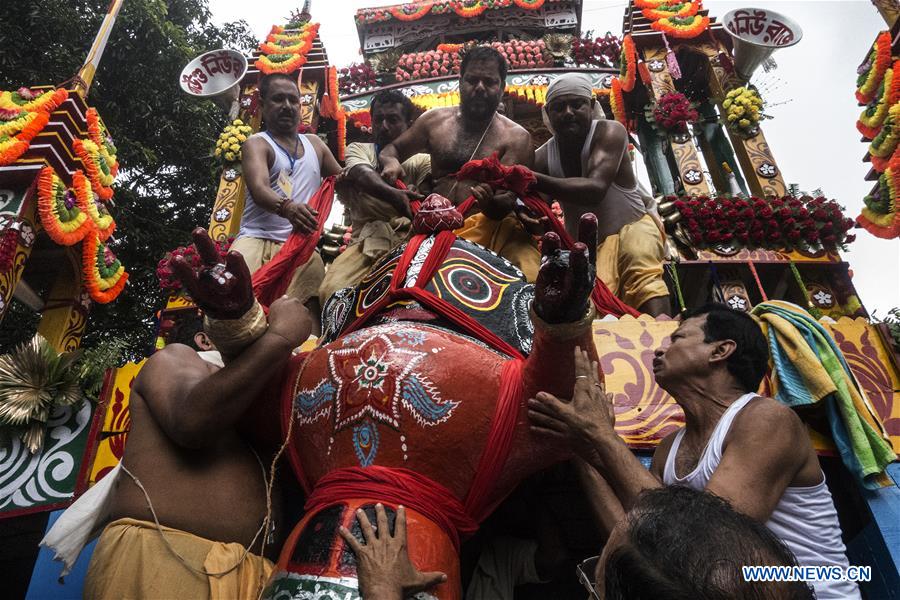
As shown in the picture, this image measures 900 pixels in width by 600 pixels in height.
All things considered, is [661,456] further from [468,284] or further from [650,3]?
[650,3]

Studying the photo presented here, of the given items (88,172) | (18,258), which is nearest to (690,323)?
(18,258)

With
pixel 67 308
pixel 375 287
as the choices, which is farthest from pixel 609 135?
pixel 67 308

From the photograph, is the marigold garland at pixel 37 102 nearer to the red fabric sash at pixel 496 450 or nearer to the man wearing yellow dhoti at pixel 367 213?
the man wearing yellow dhoti at pixel 367 213

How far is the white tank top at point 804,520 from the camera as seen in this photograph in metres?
2.18

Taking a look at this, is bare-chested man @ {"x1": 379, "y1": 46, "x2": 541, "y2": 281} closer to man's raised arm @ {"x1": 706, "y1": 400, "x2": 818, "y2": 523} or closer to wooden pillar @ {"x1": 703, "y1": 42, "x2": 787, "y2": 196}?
man's raised arm @ {"x1": 706, "y1": 400, "x2": 818, "y2": 523}

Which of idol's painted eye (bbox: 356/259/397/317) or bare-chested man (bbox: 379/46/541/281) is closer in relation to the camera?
idol's painted eye (bbox: 356/259/397/317)

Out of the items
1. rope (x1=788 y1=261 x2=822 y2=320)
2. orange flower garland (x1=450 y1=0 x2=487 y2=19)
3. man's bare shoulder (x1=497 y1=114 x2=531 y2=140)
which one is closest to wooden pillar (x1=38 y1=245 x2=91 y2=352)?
man's bare shoulder (x1=497 y1=114 x2=531 y2=140)

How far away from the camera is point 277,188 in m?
4.93

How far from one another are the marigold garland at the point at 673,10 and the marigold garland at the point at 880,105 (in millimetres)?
3381

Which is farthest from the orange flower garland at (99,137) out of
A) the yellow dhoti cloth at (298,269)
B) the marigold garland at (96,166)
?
the yellow dhoti cloth at (298,269)

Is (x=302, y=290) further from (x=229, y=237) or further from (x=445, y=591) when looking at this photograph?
(x=445, y=591)

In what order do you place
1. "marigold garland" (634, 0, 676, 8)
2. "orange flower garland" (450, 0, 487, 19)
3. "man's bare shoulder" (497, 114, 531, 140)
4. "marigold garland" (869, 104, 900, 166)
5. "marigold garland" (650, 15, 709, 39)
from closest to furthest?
1. "man's bare shoulder" (497, 114, 531, 140)
2. "marigold garland" (869, 104, 900, 166)
3. "marigold garland" (650, 15, 709, 39)
4. "marigold garland" (634, 0, 676, 8)
5. "orange flower garland" (450, 0, 487, 19)

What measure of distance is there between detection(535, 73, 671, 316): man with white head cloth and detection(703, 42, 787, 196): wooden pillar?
8.27ft

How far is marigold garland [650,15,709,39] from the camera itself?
841 centimetres
